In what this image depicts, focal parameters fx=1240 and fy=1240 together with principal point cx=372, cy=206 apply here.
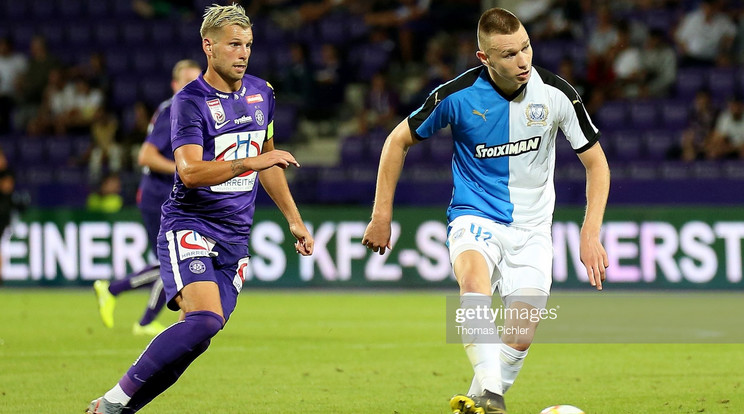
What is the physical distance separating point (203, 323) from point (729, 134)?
1211 centimetres

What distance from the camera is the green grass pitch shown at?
718cm

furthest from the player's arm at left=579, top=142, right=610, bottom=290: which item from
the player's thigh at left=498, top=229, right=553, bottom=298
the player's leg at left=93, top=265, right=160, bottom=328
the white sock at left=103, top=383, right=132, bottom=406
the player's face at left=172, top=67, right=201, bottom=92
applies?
the player's leg at left=93, top=265, right=160, bottom=328

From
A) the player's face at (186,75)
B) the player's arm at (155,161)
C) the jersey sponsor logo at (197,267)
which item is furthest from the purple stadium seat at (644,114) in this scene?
the jersey sponsor logo at (197,267)

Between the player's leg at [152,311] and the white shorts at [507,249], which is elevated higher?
the white shorts at [507,249]

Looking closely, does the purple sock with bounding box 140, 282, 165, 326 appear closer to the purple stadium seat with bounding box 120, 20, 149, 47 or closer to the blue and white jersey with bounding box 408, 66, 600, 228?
the blue and white jersey with bounding box 408, 66, 600, 228

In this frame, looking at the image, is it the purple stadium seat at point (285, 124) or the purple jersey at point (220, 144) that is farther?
the purple stadium seat at point (285, 124)

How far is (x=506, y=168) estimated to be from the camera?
20.3ft

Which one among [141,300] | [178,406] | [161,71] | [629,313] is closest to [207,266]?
[178,406]

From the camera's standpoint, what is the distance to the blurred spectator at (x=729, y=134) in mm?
16125

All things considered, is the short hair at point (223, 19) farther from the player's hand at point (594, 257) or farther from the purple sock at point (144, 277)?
the purple sock at point (144, 277)

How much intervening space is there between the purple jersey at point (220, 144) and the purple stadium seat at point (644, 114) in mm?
12180

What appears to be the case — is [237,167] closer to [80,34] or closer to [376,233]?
[376,233]

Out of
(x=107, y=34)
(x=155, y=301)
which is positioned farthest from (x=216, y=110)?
(x=107, y=34)

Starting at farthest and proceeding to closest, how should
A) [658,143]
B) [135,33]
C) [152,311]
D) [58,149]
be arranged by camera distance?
[135,33] < [58,149] < [658,143] < [152,311]
